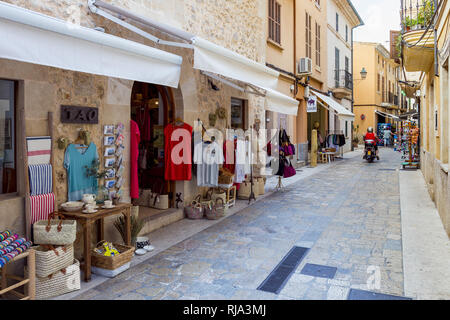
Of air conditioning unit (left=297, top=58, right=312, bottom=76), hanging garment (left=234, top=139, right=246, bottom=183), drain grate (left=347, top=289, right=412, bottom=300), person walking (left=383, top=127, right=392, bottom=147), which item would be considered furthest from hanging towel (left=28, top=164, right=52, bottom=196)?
person walking (left=383, top=127, right=392, bottom=147)

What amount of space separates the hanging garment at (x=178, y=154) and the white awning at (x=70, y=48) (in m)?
2.20

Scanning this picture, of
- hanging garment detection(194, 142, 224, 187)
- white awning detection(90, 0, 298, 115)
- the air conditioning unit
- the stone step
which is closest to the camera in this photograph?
white awning detection(90, 0, 298, 115)

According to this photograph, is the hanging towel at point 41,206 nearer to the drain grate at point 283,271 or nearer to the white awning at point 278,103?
the drain grate at point 283,271

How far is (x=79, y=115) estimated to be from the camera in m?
4.39

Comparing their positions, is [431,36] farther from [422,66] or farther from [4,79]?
[4,79]

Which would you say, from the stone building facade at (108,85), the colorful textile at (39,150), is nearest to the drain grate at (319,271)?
the stone building facade at (108,85)

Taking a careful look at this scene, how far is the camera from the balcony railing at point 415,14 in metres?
7.70

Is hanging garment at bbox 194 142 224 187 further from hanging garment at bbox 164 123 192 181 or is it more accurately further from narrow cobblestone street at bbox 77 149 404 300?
narrow cobblestone street at bbox 77 149 404 300

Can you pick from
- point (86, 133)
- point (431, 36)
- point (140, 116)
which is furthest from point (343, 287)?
point (431, 36)

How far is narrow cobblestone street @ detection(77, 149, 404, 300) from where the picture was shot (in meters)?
3.64

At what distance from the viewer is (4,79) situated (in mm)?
3643

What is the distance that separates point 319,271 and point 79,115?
340 cm

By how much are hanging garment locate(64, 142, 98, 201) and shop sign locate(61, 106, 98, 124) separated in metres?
0.30

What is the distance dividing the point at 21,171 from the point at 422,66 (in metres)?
9.06
